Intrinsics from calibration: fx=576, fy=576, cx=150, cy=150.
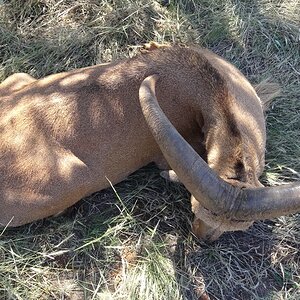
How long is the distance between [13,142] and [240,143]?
2.02m

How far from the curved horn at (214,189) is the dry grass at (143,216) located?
1.34 meters

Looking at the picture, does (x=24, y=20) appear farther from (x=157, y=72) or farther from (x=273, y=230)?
(x=273, y=230)

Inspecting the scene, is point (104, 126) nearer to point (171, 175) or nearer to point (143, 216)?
point (171, 175)

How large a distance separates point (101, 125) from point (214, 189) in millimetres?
1469

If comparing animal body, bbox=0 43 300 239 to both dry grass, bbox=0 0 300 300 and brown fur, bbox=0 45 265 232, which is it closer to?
brown fur, bbox=0 45 265 232

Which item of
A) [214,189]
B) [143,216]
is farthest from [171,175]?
[214,189]

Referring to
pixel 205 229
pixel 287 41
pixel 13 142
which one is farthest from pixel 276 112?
pixel 13 142

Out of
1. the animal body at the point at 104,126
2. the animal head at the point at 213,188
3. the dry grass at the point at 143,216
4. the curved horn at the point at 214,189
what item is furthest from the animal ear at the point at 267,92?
the curved horn at the point at 214,189

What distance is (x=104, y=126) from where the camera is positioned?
209 inches

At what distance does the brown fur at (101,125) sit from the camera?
16.9 ft

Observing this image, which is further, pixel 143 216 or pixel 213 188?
pixel 143 216

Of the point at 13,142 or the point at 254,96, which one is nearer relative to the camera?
the point at 13,142

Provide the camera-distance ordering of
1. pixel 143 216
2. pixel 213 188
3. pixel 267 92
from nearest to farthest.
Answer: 1. pixel 213 188
2. pixel 143 216
3. pixel 267 92

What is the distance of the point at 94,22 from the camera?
6953mm
